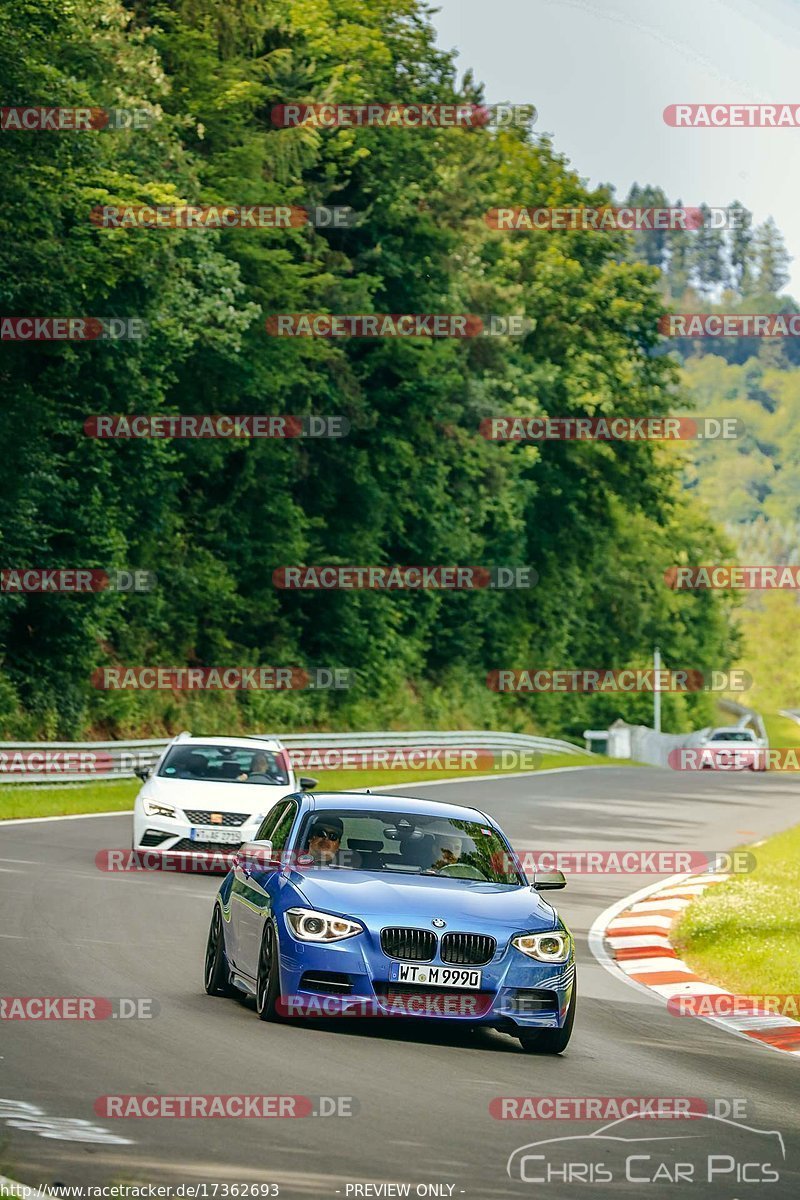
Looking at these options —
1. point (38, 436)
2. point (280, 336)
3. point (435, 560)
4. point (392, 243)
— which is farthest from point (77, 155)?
point (435, 560)

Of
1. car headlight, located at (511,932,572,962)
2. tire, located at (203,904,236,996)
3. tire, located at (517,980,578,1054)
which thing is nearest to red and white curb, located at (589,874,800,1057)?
tire, located at (517,980,578,1054)

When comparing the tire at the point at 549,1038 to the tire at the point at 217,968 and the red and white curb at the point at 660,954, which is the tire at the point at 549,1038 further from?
the tire at the point at 217,968

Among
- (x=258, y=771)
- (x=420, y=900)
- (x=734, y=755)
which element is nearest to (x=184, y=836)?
(x=258, y=771)

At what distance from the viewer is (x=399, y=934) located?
1091cm

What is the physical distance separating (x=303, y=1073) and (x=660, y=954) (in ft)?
27.4

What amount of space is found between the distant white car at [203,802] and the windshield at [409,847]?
889 cm

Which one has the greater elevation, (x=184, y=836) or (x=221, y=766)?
(x=221, y=766)

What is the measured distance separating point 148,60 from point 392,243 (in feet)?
46.3

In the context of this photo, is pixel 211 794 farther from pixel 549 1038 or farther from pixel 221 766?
pixel 549 1038

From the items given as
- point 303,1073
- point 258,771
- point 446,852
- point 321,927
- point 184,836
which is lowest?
point 184,836

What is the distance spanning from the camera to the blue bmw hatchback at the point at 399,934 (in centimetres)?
1088

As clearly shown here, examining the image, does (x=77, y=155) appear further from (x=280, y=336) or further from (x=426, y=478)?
(x=426, y=478)

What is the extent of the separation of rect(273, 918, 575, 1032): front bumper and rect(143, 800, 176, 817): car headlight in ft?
34.8

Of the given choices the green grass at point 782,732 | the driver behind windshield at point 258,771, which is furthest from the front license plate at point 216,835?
the green grass at point 782,732
